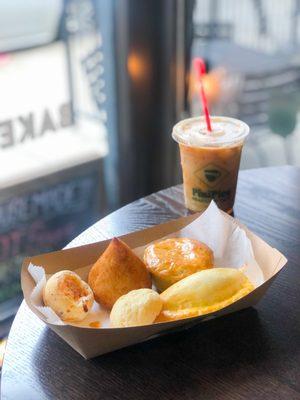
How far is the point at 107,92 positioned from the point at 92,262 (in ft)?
4.82

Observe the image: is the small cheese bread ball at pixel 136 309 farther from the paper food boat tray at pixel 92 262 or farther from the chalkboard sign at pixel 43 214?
the chalkboard sign at pixel 43 214

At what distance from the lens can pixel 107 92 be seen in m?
2.30

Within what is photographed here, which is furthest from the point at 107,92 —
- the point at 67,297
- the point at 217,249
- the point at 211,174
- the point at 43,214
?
the point at 67,297

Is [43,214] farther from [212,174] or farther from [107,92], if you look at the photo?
[212,174]

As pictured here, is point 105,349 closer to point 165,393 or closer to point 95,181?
point 165,393

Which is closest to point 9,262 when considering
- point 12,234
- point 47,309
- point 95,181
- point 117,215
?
point 12,234

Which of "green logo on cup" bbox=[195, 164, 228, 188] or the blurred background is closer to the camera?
"green logo on cup" bbox=[195, 164, 228, 188]

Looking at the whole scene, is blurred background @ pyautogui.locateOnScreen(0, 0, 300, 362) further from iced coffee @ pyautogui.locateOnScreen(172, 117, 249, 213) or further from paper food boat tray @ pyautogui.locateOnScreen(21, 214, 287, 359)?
paper food boat tray @ pyautogui.locateOnScreen(21, 214, 287, 359)

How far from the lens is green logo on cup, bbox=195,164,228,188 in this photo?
117cm

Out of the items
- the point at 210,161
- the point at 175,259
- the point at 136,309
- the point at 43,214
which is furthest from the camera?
the point at 43,214

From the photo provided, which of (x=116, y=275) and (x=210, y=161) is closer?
(x=116, y=275)

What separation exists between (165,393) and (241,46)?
1.77m

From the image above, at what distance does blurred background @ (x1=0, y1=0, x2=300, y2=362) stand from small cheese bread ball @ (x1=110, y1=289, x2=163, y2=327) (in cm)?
139

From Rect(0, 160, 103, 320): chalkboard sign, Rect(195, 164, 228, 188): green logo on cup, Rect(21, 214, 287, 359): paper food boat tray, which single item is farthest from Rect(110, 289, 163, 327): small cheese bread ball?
Rect(0, 160, 103, 320): chalkboard sign
